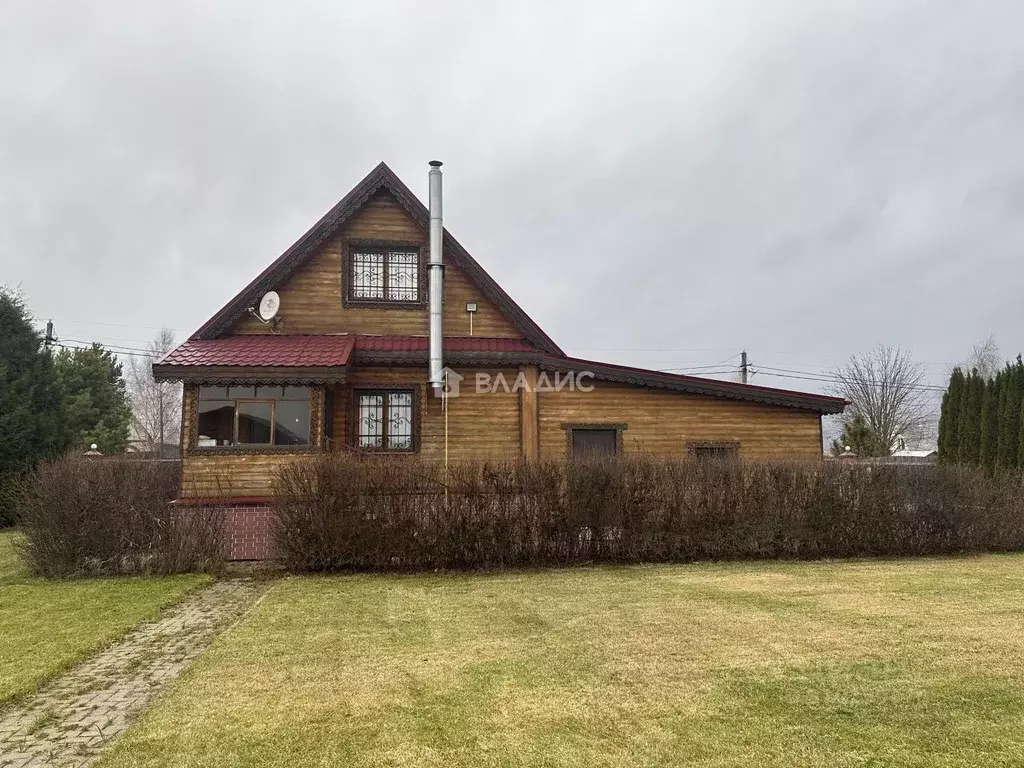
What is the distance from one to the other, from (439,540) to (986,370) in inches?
2031

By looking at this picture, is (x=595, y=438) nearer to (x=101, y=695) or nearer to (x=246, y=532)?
(x=246, y=532)

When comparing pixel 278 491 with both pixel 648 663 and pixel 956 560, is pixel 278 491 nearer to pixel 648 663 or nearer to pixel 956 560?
pixel 648 663

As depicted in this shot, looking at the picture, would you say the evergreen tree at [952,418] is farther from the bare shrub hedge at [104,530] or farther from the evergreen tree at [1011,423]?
the bare shrub hedge at [104,530]

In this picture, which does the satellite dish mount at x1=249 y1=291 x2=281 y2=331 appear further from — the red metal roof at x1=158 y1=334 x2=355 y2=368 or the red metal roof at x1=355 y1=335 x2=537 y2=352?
the red metal roof at x1=355 y1=335 x2=537 y2=352

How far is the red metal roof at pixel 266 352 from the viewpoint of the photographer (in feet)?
44.5

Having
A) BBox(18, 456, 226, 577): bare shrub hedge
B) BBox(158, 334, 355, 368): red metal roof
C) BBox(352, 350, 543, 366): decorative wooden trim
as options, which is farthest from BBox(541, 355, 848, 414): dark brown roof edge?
BBox(18, 456, 226, 577): bare shrub hedge

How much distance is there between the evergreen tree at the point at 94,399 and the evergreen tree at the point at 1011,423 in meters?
34.1

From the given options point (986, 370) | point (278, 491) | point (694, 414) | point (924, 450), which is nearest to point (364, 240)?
point (278, 491)

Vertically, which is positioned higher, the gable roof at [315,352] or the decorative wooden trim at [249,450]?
the gable roof at [315,352]

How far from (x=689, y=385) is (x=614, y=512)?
5.78m

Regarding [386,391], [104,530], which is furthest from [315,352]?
[104,530]

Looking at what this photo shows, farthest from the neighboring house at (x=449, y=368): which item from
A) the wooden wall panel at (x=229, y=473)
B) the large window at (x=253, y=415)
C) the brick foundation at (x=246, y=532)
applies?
the brick foundation at (x=246, y=532)

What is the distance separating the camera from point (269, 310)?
15633 mm

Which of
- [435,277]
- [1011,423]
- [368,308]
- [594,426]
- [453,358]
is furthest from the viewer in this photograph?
[1011,423]
